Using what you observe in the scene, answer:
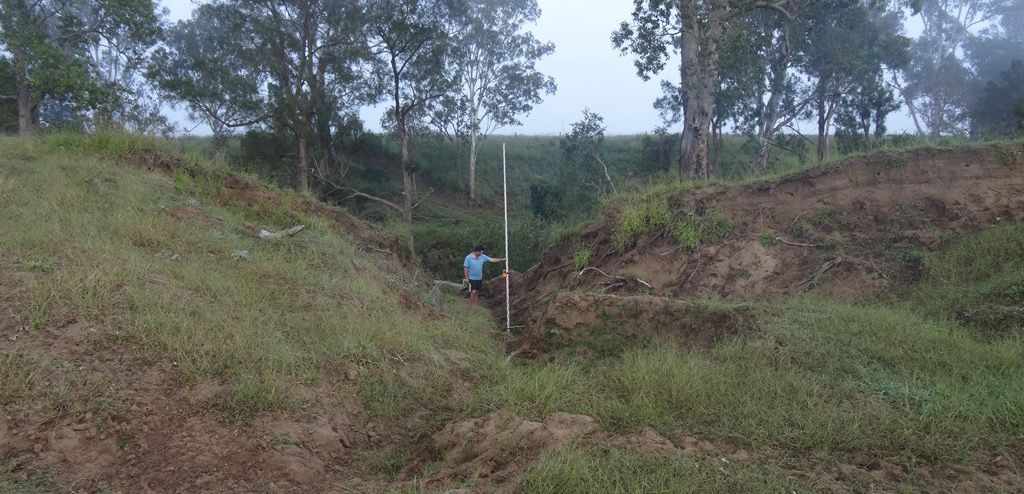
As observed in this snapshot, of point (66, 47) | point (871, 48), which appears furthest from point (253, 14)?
point (871, 48)

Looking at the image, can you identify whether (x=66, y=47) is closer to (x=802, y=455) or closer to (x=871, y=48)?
(x=802, y=455)

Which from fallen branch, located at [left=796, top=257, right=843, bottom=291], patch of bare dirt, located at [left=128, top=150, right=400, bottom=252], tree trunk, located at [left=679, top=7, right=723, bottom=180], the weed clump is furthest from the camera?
tree trunk, located at [left=679, top=7, right=723, bottom=180]

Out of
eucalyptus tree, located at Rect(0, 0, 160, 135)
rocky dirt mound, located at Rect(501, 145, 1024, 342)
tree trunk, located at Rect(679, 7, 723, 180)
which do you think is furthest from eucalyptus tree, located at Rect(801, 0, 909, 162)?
eucalyptus tree, located at Rect(0, 0, 160, 135)

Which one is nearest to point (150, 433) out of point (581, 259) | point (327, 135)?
point (581, 259)

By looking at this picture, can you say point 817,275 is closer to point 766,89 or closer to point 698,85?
point 698,85

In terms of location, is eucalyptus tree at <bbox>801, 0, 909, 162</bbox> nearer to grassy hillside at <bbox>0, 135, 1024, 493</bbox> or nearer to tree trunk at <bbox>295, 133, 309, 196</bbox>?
grassy hillside at <bbox>0, 135, 1024, 493</bbox>

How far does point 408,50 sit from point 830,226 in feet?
46.1

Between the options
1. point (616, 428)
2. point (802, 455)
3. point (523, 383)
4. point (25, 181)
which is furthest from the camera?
point (25, 181)

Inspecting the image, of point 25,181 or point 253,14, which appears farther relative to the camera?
point 253,14

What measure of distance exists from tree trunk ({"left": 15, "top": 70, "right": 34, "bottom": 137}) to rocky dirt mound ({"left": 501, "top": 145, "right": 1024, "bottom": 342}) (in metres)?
15.3

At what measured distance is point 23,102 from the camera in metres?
17.0

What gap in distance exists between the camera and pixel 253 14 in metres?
22.5

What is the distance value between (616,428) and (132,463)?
11.3 feet

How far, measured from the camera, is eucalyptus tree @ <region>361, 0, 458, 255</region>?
19109 mm
